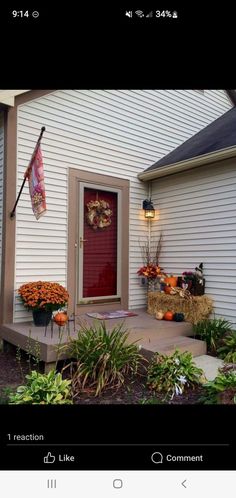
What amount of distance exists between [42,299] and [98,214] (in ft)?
5.62

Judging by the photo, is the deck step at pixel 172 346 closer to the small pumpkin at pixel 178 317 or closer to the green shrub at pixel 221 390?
the small pumpkin at pixel 178 317

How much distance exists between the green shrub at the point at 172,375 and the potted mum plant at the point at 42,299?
1387 mm

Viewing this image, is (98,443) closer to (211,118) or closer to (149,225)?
(149,225)

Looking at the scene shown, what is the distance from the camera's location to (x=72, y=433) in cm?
102

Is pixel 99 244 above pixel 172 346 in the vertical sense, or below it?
above

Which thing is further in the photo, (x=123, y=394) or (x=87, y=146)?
(x=87, y=146)

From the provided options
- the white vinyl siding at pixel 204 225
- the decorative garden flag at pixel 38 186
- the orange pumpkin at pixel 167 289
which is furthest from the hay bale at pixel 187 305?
the decorative garden flag at pixel 38 186

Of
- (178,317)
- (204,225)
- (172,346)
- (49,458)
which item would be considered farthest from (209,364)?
(49,458)

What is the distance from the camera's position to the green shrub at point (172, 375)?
8.32 ft

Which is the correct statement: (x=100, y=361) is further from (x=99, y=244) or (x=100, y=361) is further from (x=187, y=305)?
(x=99, y=244)

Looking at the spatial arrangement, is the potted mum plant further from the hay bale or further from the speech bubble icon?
the speech bubble icon

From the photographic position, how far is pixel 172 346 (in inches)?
128

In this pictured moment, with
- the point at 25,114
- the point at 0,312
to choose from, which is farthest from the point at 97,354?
the point at 25,114

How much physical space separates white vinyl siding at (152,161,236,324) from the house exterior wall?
46 cm
